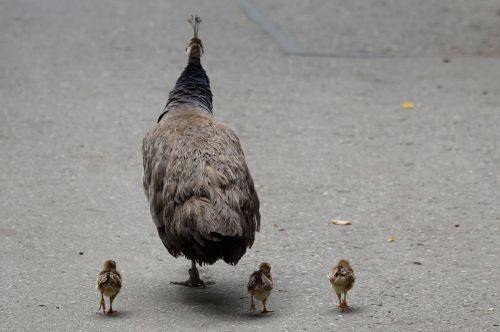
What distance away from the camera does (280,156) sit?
919cm

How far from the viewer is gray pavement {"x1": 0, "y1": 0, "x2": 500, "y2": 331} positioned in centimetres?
613

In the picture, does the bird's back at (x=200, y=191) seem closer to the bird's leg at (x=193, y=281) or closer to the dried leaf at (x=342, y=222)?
the bird's leg at (x=193, y=281)

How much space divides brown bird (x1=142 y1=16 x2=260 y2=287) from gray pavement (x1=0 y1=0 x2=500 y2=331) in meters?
0.45

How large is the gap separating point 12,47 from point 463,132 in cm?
600

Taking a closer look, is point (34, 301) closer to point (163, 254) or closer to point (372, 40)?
point (163, 254)

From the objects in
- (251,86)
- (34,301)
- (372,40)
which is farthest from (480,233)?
(372,40)

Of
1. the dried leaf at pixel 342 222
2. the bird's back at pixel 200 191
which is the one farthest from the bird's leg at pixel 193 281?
the dried leaf at pixel 342 222

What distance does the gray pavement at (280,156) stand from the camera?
6133mm

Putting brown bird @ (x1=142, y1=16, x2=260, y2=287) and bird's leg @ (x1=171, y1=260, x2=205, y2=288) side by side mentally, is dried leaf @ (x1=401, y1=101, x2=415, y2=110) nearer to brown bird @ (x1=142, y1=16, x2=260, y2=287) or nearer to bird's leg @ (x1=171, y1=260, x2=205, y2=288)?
brown bird @ (x1=142, y1=16, x2=260, y2=287)

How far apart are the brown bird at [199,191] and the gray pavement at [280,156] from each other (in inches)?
17.9

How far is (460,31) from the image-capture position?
543 inches

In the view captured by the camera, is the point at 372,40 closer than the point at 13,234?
No

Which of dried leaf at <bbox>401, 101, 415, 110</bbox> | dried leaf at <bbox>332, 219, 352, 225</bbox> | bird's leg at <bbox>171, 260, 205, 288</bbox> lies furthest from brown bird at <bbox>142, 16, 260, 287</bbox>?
dried leaf at <bbox>401, 101, 415, 110</bbox>

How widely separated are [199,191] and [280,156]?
3.46 metres
